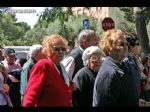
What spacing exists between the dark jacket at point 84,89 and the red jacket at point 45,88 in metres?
0.78

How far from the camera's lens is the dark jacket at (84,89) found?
5.30 meters

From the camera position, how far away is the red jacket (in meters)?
4.35

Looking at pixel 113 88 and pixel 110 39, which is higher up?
pixel 110 39

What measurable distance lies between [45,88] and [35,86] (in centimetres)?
10

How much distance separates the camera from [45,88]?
4410 mm

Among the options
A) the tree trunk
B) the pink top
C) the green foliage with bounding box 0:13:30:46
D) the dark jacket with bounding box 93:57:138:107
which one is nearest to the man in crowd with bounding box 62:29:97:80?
the dark jacket with bounding box 93:57:138:107

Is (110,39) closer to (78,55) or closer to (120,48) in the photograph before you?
(120,48)

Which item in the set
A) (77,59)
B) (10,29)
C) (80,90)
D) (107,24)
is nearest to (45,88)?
(80,90)

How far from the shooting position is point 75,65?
6.33 meters

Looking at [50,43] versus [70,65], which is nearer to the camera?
[50,43]

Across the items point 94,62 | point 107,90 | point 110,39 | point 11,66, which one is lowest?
point 11,66

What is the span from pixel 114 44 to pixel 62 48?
20.9 inches

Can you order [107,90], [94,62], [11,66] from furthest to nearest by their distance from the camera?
[11,66] < [94,62] < [107,90]
